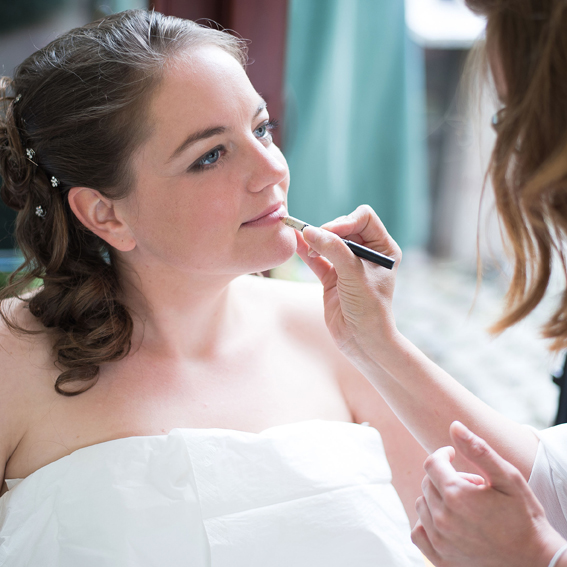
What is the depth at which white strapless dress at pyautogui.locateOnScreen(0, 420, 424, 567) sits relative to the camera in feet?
3.16

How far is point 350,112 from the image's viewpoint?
2.11m

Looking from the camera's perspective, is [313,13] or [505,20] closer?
[505,20]

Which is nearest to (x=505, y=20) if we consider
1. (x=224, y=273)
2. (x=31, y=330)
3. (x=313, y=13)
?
(x=224, y=273)

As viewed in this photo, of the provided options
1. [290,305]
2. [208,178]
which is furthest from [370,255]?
[290,305]

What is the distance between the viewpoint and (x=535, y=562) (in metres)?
0.76

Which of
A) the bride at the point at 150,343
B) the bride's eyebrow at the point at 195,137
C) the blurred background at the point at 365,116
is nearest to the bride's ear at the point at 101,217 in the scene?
the bride at the point at 150,343

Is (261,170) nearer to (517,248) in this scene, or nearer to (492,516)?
(517,248)

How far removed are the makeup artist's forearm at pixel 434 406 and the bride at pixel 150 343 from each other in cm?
19

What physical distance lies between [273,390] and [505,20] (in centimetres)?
81

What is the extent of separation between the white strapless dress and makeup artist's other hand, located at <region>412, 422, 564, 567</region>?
33 centimetres

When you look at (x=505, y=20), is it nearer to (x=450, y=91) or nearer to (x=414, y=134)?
(x=414, y=134)

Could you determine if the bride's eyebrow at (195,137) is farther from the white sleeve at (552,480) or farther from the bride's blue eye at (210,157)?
the white sleeve at (552,480)

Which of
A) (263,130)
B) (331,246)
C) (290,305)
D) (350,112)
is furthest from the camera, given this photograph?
(350,112)

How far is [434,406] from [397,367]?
93 mm
